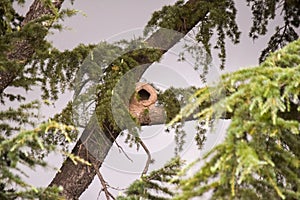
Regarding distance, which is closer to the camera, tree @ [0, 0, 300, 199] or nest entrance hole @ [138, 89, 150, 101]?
tree @ [0, 0, 300, 199]

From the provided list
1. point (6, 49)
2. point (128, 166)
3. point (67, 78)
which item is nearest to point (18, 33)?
point (6, 49)

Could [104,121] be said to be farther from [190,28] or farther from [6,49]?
[6,49]

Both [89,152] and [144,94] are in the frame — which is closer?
[89,152]

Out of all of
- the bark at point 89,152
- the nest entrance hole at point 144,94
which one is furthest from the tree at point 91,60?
the nest entrance hole at point 144,94

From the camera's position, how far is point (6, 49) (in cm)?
139

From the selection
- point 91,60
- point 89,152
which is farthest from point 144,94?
point 91,60

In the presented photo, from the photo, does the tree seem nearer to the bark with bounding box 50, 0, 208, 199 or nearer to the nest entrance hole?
the bark with bounding box 50, 0, 208, 199

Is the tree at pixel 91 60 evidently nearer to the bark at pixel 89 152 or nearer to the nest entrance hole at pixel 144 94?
the bark at pixel 89 152

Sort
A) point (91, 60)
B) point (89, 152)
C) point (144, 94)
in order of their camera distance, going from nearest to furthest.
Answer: point (91, 60) < point (89, 152) < point (144, 94)

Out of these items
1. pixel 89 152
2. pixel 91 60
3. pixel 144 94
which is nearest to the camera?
pixel 91 60

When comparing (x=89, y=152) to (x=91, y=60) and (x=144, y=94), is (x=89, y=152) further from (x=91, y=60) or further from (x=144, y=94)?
(x=91, y=60)

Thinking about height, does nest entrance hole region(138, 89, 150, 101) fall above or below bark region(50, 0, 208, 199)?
above

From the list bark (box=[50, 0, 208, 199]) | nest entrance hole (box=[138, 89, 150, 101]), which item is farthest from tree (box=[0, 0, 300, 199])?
nest entrance hole (box=[138, 89, 150, 101])

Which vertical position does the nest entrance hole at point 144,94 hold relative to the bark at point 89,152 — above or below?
above
